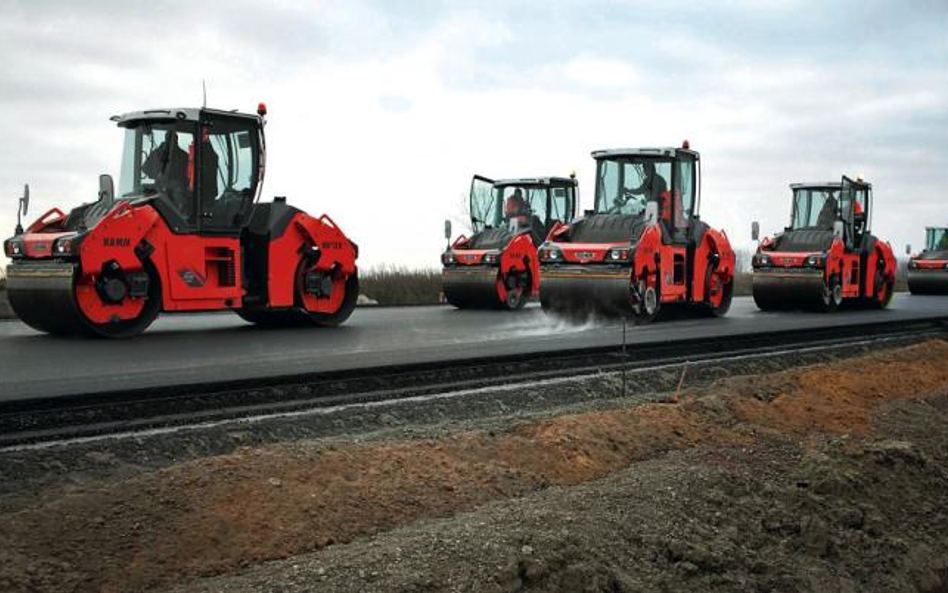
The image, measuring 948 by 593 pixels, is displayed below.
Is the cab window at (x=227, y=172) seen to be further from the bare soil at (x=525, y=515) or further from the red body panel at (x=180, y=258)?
the bare soil at (x=525, y=515)

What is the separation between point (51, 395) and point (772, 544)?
503 centimetres

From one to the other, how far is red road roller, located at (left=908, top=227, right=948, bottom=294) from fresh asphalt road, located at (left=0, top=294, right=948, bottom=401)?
55.7 feet

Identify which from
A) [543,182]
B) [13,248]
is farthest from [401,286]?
[13,248]

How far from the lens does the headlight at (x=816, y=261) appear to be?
21.7m

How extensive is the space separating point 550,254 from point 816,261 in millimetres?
7452

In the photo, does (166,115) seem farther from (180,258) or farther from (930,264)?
(930,264)

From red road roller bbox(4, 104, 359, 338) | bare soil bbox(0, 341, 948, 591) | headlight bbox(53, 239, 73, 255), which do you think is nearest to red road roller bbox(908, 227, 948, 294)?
red road roller bbox(4, 104, 359, 338)

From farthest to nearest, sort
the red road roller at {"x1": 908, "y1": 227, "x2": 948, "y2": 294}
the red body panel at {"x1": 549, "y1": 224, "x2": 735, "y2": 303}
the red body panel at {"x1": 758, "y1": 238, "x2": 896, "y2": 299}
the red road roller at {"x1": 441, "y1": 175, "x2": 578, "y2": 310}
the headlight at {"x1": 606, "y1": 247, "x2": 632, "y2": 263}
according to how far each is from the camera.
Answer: the red road roller at {"x1": 908, "y1": 227, "x2": 948, "y2": 294} < the red body panel at {"x1": 758, "y1": 238, "x2": 896, "y2": 299} < the red road roller at {"x1": 441, "y1": 175, "x2": 578, "y2": 310} < the red body panel at {"x1": 549, "y1": 224, "x2": 735, "y2": 303} < the headlight at {"x1": 606, "y1": 247, "x2": 632, "y2": 263}

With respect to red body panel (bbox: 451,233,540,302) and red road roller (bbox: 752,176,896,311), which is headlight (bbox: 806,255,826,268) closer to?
red road roller (bbox: 752,176,896,311)

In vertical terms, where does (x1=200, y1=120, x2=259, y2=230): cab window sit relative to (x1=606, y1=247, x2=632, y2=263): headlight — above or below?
above

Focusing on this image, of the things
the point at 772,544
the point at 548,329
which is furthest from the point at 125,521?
the point at 548,329

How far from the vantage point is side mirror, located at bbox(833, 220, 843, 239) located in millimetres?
22733

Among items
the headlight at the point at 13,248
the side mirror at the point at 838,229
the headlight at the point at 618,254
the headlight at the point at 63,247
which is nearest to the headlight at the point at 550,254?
the headlight at the point at 618,254

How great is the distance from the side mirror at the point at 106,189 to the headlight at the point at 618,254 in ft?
25.4
